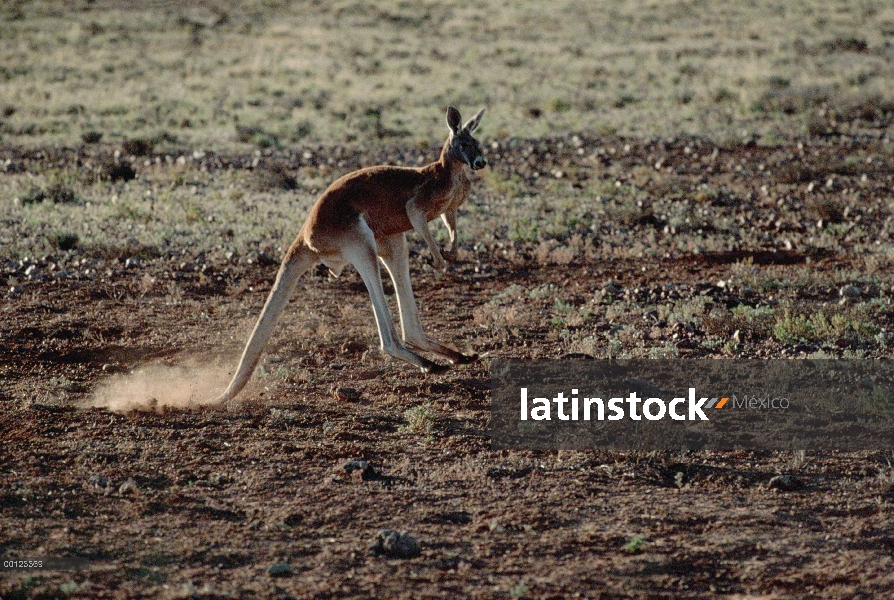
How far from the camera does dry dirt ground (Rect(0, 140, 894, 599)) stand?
5074 mm

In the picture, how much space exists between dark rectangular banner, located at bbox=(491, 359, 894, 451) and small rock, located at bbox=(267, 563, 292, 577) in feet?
7.43

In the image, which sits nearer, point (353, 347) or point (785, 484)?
point (785, 484)

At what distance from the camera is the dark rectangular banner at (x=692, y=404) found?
704cm

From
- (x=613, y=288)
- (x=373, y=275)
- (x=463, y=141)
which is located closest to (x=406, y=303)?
(x=373, y=275)

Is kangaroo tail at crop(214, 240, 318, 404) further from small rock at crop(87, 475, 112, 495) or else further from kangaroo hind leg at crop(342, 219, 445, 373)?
small rock at crop(87, 475, 112, 495)

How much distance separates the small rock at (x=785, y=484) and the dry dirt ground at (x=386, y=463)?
1 centimetres

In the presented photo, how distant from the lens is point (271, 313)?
743 cm

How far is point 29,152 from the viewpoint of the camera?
64.6ft

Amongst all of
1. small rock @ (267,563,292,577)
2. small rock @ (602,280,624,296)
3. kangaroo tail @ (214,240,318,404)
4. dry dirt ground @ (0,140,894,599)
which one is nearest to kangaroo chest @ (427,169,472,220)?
kangaroo tail @ (214,240,318,404)

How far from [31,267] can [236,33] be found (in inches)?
1292

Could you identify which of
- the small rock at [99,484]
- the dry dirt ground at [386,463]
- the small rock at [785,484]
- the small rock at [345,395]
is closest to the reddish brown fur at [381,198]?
the small rock at [345,395]

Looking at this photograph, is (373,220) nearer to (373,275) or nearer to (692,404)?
(373,275)

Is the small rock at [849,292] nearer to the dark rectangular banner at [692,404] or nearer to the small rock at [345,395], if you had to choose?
the dark rectangular banner at [692,404]

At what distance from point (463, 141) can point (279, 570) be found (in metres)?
3.56
